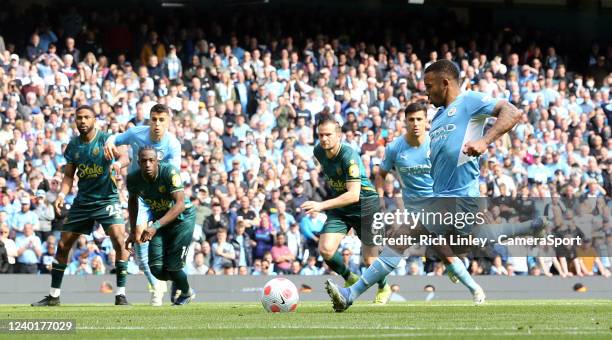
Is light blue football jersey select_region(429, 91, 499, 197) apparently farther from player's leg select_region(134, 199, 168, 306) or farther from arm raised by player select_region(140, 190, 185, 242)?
player's leg select_region(134, 199, 168, 306)

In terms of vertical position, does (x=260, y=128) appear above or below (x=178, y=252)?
above

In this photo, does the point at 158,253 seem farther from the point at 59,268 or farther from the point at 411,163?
the point at 411,163

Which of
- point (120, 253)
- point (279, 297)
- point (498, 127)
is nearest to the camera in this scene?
point (498, 127)

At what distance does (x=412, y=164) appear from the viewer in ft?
50.5

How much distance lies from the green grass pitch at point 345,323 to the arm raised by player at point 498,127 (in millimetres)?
1384

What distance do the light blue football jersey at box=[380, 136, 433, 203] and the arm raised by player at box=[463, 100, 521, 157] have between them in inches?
181

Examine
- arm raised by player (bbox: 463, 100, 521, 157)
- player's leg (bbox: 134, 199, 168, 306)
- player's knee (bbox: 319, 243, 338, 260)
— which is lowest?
player's leg (bbox: 134, 199, 168, 306)

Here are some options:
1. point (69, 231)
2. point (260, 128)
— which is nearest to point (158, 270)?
point (69, 231)

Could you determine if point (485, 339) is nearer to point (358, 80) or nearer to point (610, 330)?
point (610, 330)

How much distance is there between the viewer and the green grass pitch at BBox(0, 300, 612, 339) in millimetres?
8664

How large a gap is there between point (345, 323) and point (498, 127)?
6.76 ft

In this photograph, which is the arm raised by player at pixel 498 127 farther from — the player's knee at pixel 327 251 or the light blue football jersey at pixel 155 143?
the light blue football jersey at pixel 155 143

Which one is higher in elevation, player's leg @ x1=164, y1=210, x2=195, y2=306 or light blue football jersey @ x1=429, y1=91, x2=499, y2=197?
light blue football jersey @ x1=429, y1=91, x2=499, y2=197

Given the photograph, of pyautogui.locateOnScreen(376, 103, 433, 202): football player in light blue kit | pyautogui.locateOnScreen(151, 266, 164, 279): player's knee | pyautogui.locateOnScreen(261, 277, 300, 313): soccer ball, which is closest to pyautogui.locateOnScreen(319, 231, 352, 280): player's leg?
pyautogui.locateOnScreen(376, 103, 433, 202): football player in light blue kit
